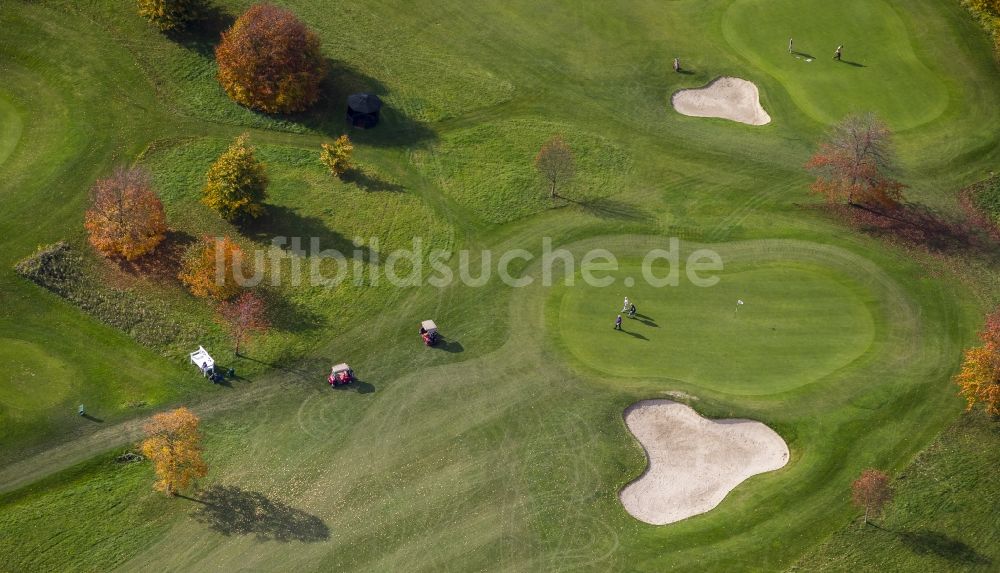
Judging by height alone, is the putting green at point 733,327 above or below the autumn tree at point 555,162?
below

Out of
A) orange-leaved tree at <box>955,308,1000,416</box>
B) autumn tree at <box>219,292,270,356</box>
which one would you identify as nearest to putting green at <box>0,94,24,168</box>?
autumn tree at <box>219,292,270,356</box>

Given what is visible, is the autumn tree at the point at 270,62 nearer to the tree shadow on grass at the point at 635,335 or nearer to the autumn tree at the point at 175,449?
the autumn tree at the point at 175,449

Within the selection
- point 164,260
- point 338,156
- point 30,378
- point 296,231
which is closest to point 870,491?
point 296,231

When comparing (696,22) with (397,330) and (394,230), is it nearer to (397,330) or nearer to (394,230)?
(394,230)

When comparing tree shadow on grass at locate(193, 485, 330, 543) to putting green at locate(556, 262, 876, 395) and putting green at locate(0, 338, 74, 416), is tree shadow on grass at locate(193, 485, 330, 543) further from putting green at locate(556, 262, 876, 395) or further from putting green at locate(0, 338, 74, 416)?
putting green at locate(556, 262, 876, 395)

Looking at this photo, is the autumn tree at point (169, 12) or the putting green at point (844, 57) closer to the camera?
the putting green at point (844, 57)

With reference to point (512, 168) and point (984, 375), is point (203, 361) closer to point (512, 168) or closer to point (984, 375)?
point (512, 168)

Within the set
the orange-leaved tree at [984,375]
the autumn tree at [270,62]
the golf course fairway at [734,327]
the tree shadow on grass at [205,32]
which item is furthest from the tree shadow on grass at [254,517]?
the tree shadow on grass at [205,32]
